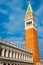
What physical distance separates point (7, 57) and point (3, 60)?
2.44 metres

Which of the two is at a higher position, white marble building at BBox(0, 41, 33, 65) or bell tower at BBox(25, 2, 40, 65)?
bell tower at BBox(25, 2, 40, 65)

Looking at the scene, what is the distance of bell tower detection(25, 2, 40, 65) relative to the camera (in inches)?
2716

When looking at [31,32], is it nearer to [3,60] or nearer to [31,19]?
[31,19]

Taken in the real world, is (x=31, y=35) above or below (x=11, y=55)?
above

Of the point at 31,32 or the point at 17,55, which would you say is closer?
the point at 17,55

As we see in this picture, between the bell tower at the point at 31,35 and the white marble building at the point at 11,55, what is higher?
the bell tower at the point at 31,35

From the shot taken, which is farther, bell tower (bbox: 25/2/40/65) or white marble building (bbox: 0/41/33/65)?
bell tower (bbox: 25/2/40/65)

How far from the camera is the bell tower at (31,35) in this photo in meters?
69.0

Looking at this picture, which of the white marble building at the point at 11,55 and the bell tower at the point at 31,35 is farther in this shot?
the bell tower at the point at 31,35

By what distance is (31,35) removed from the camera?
234ft

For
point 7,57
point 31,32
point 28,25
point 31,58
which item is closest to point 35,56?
point 31,58

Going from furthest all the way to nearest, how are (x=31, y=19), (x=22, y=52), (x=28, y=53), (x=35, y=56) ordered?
(x=31, y=19) → (x=35, y=56) → (x=28, y=53) → (x=22, y=52)

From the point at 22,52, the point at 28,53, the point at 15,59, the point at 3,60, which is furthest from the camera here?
the point at 28,53

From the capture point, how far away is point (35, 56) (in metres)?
68.1
